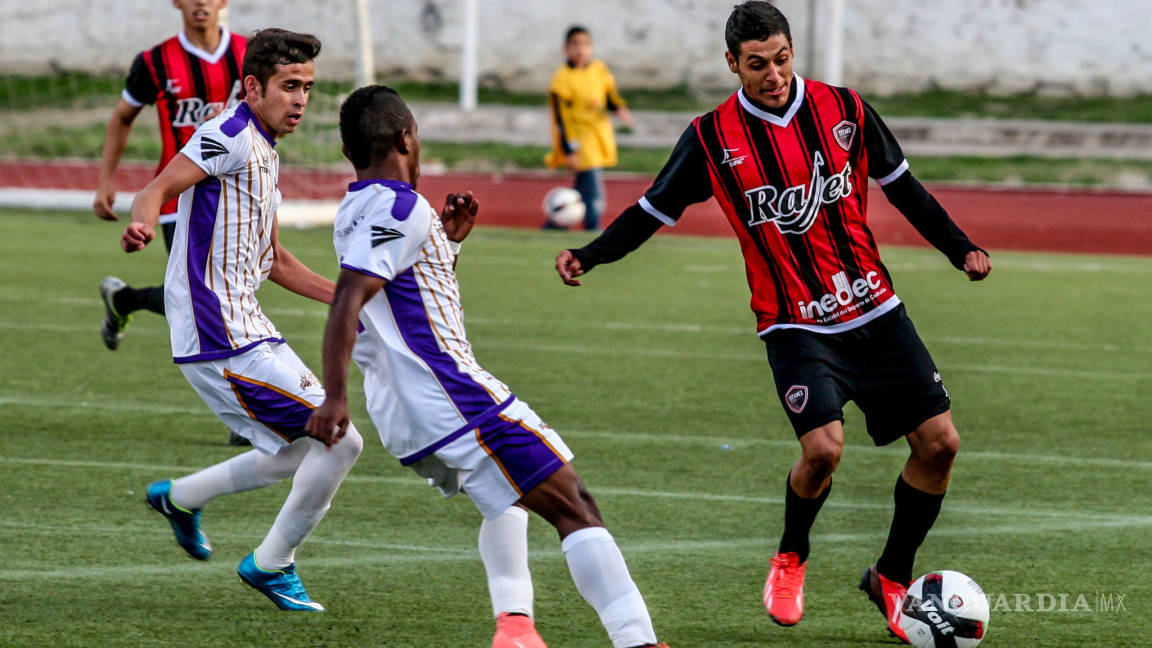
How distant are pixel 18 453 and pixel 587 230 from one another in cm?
1072

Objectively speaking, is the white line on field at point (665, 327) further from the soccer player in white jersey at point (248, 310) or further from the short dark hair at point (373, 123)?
the short dark hair at point (373, 123)

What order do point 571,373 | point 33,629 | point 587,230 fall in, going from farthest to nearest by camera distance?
point 587,230 < point 571,373 < point 33,629

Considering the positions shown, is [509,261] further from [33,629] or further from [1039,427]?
[33,629]

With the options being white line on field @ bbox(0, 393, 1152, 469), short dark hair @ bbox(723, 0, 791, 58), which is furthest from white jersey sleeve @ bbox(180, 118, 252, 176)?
white line on field @ bbox(0, 393, 1152, 469)

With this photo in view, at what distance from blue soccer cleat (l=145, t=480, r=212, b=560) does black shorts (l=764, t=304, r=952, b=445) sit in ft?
6.20

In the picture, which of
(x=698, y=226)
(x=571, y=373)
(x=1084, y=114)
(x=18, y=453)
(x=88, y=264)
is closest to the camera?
(x=18, y=453)

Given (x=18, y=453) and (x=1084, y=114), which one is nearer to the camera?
(x=18, y=453)

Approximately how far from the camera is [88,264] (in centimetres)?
1373

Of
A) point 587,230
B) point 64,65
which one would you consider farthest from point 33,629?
point 64,65

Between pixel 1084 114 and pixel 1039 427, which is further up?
pixel 1039 427

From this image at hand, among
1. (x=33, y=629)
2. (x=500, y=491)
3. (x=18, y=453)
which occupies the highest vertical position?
(x=500, y=491)

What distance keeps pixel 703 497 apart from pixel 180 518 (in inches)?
83.9

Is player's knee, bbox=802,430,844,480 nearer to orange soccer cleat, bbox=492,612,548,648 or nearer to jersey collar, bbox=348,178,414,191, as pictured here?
orange soccer cleat, bbox=492,612,548,648

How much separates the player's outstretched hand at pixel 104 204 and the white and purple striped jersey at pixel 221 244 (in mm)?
2558
